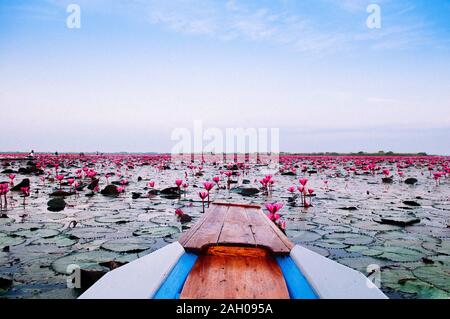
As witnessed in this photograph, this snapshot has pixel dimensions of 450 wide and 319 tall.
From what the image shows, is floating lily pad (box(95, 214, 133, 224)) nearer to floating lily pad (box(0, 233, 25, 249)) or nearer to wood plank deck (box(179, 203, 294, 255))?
floating lily pad (box(0, 233, 25, 249))

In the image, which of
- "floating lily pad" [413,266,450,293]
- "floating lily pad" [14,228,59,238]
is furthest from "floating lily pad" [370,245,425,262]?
"floating lily pad" [14,228,59,238]

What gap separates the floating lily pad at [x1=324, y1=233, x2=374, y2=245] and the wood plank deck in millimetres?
1175

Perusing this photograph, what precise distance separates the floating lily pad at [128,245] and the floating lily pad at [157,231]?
0.68 feet

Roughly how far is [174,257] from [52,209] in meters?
4.49

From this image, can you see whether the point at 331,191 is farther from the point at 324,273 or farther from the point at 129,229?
the point at 324,273

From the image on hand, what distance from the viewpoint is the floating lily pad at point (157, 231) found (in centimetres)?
421

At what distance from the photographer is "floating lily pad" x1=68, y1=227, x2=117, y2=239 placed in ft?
13.7

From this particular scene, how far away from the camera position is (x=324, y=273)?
2.00 meters

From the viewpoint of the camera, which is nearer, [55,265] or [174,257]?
[174,257]

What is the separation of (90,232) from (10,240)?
3.07 ft

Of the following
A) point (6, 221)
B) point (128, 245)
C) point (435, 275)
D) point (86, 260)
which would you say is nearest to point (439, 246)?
point (435, 275)

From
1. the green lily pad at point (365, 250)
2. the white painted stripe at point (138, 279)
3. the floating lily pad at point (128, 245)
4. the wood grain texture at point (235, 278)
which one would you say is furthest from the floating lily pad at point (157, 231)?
the green lily pad at point (365, 250)
